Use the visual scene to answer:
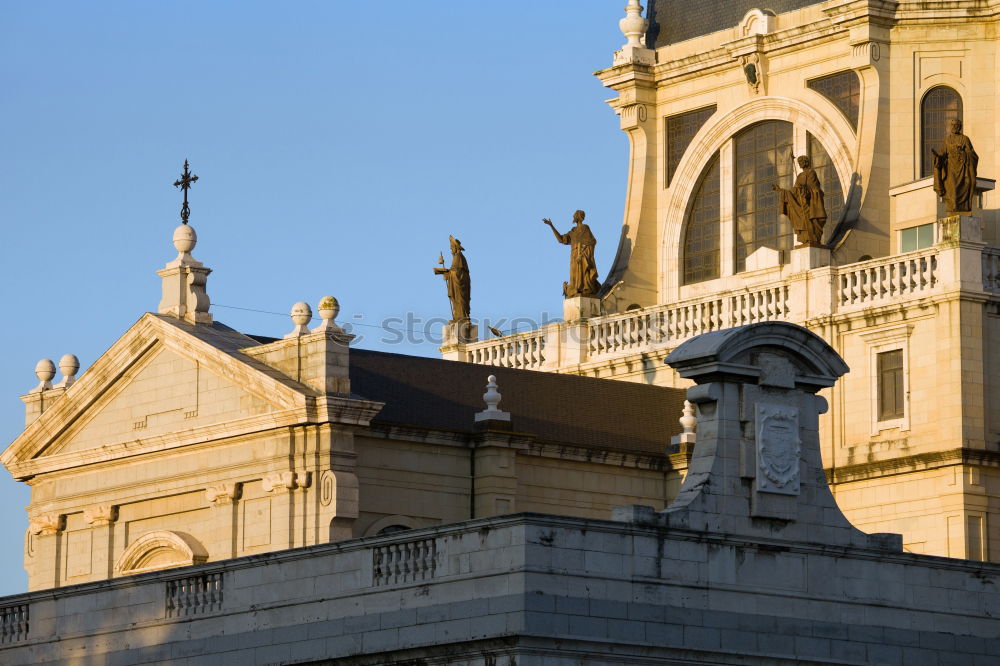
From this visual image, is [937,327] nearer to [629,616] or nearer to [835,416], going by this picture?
[835,416]

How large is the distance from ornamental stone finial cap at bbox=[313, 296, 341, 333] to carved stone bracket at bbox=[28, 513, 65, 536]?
839 cm

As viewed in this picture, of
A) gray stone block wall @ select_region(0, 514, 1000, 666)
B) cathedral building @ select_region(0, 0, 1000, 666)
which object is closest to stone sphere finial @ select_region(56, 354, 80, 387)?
cathedral building @ select_region(0, 0, 1000, 666)

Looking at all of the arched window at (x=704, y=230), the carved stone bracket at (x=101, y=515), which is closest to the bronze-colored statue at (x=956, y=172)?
the arched window at (x=704, y=230)

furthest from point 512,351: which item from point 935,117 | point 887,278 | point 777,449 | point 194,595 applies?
point 777,449

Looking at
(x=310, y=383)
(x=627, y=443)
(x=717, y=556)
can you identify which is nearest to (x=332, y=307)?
(x=310, y=383)

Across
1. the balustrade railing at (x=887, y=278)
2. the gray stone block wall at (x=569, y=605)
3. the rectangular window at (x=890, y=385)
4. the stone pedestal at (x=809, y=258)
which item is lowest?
the gray stone block wall at (x=569, y=605)

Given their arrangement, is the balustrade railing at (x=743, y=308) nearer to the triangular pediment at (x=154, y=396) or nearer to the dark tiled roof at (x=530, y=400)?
the dark tiled roof at (x=530, y=400)

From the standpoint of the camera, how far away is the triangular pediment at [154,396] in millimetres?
57875

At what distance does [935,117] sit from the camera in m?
67.1

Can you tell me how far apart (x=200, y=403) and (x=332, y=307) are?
393 cm

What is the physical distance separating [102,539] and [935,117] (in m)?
22.0

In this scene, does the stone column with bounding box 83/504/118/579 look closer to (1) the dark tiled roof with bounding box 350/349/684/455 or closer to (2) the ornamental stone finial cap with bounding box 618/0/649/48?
(1) the dark tiled roof with bounding box 350/349/684/455

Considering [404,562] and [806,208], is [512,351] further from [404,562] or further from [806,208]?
[404,562]

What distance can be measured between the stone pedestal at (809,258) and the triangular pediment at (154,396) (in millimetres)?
12333
